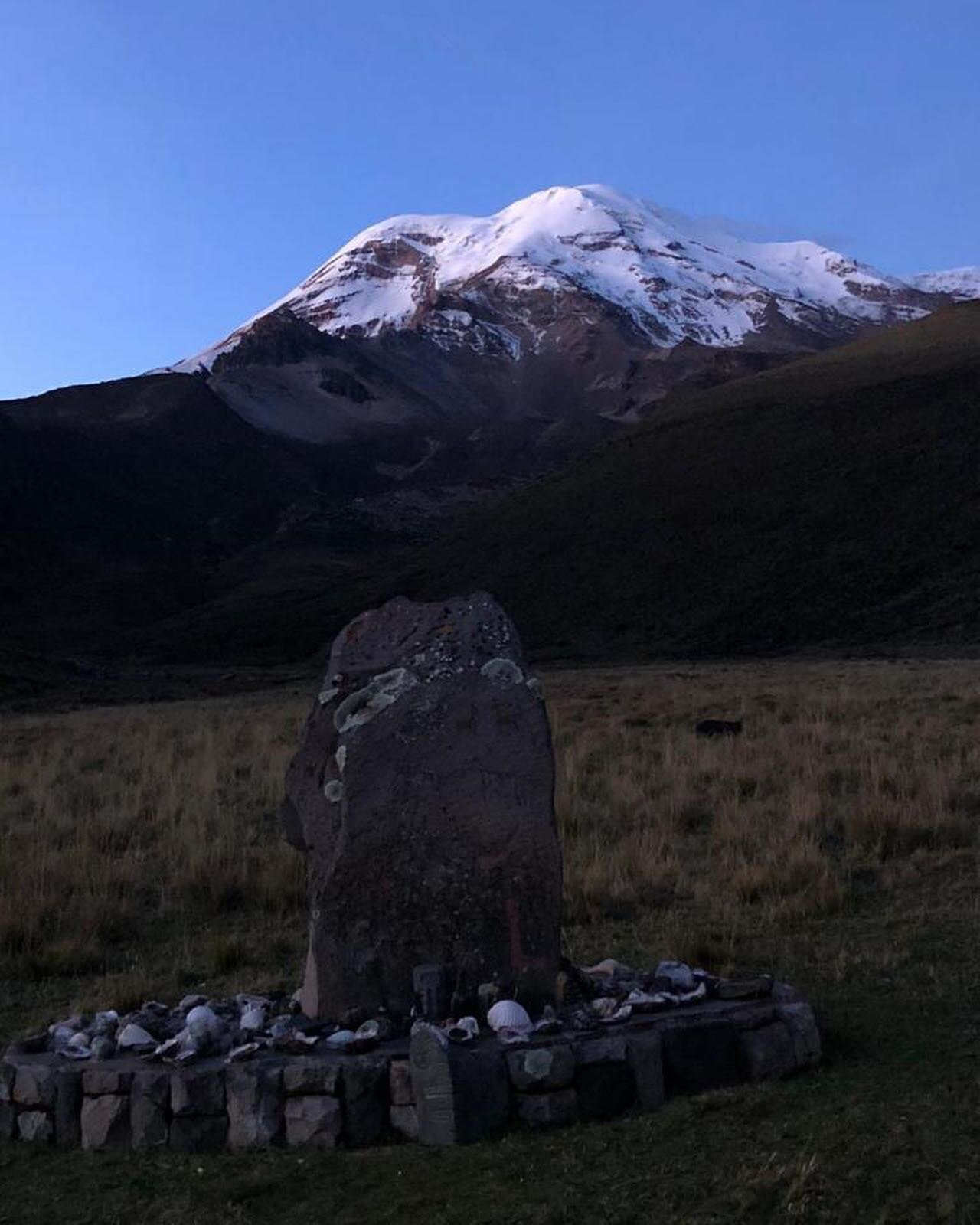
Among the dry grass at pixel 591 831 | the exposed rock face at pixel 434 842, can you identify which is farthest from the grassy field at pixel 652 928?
the exposed rock face at pixel 434 842

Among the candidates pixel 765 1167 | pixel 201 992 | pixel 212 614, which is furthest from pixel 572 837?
pixel 212 614

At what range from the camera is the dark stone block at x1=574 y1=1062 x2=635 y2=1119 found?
4855 mm

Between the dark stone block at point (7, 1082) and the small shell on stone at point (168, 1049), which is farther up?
the small shell on stone at point (168, 1049)

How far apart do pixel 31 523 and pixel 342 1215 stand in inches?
4013

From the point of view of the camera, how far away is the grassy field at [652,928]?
428 centimetres

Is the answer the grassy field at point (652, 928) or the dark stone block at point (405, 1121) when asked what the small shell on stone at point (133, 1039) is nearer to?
the grassy field at point (652, 928)

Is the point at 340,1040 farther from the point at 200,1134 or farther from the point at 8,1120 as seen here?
the point at 8,1120

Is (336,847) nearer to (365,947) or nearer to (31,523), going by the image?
(365,947)

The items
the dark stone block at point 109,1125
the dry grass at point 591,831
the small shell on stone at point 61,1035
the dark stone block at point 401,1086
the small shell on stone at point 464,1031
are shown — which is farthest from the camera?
the dry grass at point 591,831

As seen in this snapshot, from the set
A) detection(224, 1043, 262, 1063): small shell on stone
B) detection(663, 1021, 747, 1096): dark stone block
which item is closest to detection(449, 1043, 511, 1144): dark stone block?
detection(663, 1021, 747, 1096): dark stone block

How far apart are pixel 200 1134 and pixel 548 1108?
1.25 m

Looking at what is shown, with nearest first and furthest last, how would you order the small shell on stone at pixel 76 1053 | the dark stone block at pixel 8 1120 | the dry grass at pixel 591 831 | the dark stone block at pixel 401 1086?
1. the dark stone block at pixel 401 1086
2. the dark stone block at pixel 8 1120
3. the small shell on stone at pixel 76 1053
4. the dry grass at pixel 591 831

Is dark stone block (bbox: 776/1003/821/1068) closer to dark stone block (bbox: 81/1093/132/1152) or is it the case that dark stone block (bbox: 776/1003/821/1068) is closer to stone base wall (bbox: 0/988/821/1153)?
stone base wall (bbox: 0/988/821/1153)

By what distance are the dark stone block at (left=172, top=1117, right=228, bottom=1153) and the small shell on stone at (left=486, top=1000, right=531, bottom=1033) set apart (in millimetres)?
1066
